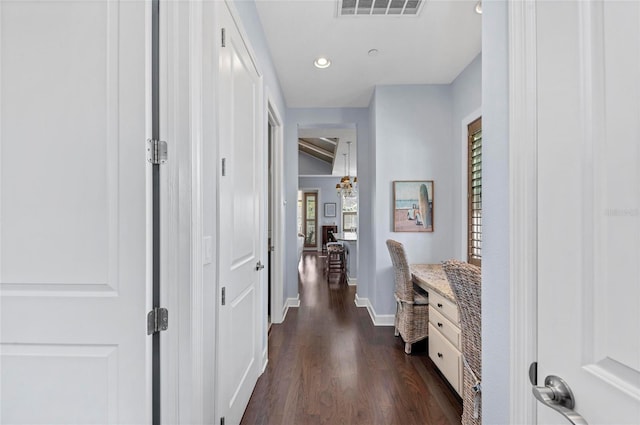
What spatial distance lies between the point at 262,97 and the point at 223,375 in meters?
1.97

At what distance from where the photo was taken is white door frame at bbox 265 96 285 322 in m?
3.65

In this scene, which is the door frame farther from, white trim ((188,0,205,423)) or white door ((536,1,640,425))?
white door ((536,1,640,425))

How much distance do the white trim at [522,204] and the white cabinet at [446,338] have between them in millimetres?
1337

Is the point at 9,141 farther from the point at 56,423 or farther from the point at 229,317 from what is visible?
the point at 229,317

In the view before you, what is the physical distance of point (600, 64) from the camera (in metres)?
0.60

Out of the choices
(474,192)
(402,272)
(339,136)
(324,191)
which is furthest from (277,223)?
(324,191)

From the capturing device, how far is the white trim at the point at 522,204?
80cm

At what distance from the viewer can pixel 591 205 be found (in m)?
0.62

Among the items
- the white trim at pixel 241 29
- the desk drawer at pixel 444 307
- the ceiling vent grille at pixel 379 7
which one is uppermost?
the ceiling vent grille at pixel 379 7

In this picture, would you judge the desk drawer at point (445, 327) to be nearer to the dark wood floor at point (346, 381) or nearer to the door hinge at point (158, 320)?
the dark wood floor at point (346, 381)

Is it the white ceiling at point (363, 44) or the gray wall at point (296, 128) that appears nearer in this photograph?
the white ceiling at point (363, 44)

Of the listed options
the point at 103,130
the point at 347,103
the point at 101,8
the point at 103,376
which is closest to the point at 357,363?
the point at 103,376

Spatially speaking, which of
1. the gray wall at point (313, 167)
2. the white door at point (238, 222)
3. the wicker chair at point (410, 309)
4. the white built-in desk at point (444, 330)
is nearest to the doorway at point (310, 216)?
the gray wall at point (313, 167)

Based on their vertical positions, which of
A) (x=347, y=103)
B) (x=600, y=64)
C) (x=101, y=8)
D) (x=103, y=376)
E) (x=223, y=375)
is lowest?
(x=223, y=375)
